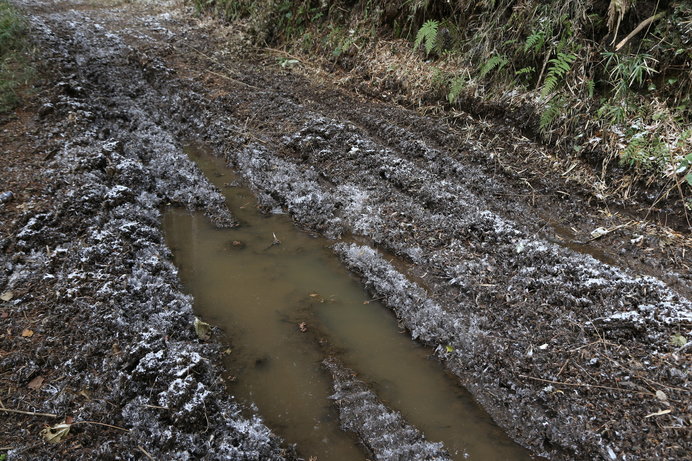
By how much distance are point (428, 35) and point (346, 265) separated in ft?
16.1

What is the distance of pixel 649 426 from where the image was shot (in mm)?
2682

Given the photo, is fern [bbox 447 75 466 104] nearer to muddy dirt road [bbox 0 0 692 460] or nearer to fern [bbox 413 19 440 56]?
muddy dirt road [bbox 0 0 692 460]

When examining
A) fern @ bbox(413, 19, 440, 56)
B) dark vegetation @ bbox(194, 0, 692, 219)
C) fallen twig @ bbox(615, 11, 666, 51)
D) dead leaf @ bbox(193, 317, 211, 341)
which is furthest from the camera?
fern @ bbox(413, 19, 440, 56)

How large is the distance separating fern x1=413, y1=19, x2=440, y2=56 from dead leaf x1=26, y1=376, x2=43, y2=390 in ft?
22.9

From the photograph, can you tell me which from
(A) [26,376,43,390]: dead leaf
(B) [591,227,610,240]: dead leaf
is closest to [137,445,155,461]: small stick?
(A) [26,376,43,390]: dead leaf

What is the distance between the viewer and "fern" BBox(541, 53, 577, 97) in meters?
5.59

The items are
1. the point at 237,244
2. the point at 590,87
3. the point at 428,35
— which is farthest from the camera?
the point at 428,35

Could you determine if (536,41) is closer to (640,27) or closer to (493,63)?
(493,63)

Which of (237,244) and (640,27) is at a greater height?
(640,27)

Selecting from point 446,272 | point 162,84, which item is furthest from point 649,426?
point 162,84

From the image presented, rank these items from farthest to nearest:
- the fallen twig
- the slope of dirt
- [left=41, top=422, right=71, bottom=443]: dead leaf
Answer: the fallen twig → the slope of dirt → [left=41, top=422, right=71, bottom=443]: dead leaf

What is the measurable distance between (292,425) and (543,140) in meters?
4.91

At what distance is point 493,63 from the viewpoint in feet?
20.6

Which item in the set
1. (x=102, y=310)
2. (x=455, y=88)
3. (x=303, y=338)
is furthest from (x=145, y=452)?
(x=455, y=88)
